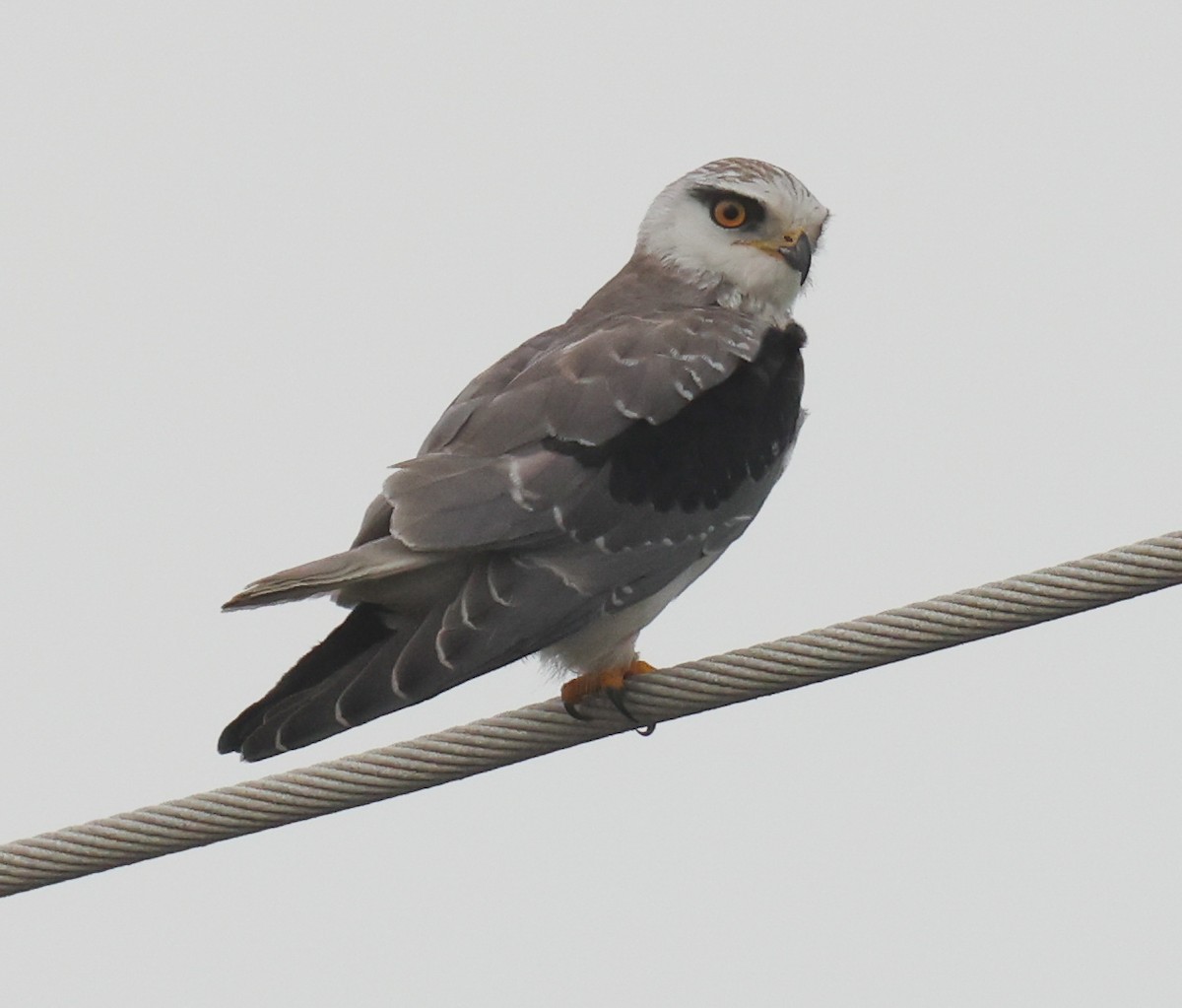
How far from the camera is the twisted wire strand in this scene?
519cm

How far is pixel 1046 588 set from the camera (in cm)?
522

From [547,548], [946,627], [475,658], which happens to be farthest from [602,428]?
[946,627]

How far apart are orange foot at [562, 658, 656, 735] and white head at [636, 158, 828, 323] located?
56.8 inches

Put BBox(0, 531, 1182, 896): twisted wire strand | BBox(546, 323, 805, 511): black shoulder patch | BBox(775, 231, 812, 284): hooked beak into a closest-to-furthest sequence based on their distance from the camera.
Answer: BBox(0, 531, 1182, 896): twisted wire strand < BBox(546, 323, 805, 511): black shoulder patch < BBox(775, 231, 812, 284): hooked beak

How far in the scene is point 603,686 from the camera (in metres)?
6.47

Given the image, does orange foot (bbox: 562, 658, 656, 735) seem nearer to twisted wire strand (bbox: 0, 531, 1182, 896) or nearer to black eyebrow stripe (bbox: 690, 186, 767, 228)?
twisted wire strand (bbox: 0, 531, 1182, 896)

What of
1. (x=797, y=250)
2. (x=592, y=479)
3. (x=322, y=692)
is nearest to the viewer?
(x=322, y=692)

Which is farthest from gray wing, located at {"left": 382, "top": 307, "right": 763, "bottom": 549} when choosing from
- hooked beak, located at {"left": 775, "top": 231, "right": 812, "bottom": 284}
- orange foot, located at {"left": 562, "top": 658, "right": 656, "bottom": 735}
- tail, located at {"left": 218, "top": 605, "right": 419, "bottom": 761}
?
hooked beak, located at {"left": 775, "top": 231, "right": 812, "bottom": 284}

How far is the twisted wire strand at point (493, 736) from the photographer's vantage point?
17.0ft

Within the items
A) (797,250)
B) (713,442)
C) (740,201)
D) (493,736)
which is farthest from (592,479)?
(740,201)

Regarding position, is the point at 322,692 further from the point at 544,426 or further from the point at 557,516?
the point at 544,426

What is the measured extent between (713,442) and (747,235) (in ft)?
3.57

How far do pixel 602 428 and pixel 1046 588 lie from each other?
158 cm

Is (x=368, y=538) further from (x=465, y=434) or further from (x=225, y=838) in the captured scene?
(x=225, y=838)
